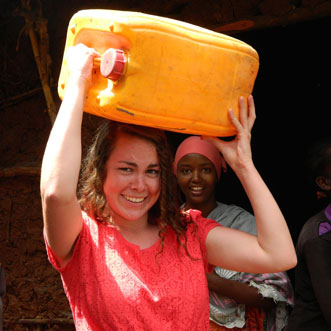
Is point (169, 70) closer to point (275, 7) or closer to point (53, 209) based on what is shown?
point (53, 209)

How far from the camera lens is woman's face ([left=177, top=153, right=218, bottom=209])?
10.1ft

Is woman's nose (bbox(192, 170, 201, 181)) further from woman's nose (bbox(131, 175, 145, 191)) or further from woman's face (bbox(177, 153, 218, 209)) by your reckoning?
woman's nose (bbox(131, 175, 145, 191))

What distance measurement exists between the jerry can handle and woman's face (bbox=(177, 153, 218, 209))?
60.3 inches

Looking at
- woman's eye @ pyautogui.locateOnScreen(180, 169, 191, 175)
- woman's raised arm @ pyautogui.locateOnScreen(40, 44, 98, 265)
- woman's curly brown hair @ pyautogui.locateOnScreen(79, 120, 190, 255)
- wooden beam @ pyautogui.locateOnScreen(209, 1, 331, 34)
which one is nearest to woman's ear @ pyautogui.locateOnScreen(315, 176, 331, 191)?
woman's eye @ pyautogui.locateOnScreen(180, 169, 191, 175)

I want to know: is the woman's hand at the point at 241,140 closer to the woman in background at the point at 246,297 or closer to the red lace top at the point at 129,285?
the red lace top at the point at 129,285

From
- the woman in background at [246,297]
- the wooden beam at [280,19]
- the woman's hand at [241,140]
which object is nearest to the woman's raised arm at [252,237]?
the woman's hand at [241,140]

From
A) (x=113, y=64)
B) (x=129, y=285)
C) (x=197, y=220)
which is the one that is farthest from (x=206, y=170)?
(x=113, y=64)

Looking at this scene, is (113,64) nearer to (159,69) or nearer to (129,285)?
(159,69)

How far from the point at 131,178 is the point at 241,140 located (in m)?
0.44

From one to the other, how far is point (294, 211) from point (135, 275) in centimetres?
378

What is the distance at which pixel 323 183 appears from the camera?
268cm

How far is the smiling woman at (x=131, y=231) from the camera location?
162cm

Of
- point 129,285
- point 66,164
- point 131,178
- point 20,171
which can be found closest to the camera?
point 66,164

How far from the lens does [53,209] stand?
1.58 metres
